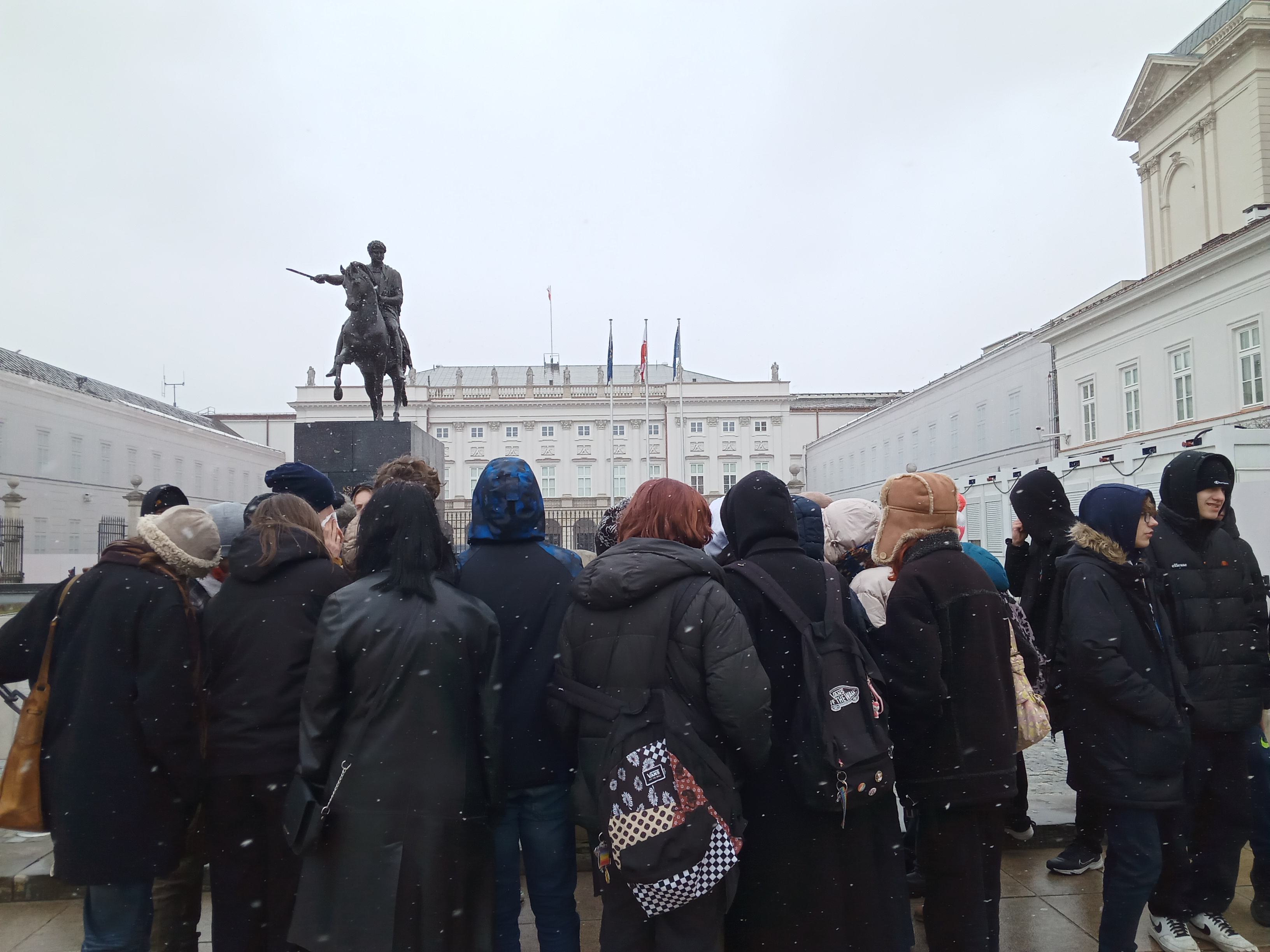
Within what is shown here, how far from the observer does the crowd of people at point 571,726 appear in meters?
2.38

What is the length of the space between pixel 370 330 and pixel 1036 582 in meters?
8.05

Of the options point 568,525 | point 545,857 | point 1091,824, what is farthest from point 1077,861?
point 568,525

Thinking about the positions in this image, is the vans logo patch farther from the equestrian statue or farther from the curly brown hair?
the equestrian statue

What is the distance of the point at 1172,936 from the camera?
10.7ft

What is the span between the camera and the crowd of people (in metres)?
2.38

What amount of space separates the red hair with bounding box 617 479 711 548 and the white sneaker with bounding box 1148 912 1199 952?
249 cm

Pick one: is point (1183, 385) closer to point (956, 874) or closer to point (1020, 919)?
point (1020, 919)

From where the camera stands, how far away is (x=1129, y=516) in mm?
3172

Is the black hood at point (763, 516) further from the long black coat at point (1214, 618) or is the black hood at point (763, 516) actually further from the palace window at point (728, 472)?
the palace window at point (728, 472)

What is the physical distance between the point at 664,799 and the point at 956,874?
1186 mm

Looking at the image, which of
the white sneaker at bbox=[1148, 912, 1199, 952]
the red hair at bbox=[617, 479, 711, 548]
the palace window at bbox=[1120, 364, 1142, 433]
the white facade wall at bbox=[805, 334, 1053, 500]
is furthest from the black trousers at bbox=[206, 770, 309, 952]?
the white facade wall at bbox=[805, 334, 1053, 500]

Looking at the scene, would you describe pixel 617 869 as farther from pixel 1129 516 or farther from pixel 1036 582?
pixel 1036 582

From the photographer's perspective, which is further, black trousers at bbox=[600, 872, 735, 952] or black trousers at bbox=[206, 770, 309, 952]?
black trousers at bbox=[206, 770, 309, 952]

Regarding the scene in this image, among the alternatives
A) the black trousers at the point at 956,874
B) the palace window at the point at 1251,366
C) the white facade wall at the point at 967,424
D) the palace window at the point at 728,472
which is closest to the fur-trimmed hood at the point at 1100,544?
the black trousers at the point at 956,874
